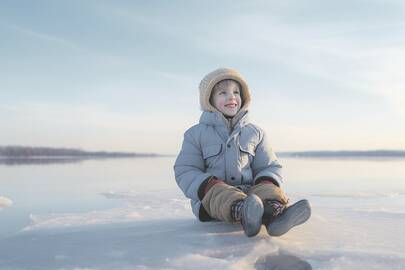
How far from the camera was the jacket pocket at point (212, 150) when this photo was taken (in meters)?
3.14

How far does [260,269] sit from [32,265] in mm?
1178

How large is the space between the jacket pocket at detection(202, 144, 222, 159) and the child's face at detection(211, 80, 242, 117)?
332 mm

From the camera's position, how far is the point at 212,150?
316 centimetres

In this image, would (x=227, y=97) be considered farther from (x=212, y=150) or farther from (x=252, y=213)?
(x=252, y=213)

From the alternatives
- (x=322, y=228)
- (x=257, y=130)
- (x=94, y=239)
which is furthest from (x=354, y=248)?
(x=94, y=239)

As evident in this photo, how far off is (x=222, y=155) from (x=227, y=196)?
1.81 ft

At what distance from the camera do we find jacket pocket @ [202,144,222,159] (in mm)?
3145

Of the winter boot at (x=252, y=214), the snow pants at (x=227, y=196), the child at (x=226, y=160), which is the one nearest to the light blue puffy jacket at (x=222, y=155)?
the child at (x=226, y=160)

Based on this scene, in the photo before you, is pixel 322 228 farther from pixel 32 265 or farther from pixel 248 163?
pixel 32 265

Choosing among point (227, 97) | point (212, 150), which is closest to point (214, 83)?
point (227, 97)

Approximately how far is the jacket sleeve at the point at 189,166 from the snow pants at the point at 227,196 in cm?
18

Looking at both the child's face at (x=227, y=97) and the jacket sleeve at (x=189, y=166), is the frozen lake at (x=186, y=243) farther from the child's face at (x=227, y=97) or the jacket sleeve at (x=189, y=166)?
the child's face at (x=227, y=97)

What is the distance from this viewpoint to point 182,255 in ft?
7.22

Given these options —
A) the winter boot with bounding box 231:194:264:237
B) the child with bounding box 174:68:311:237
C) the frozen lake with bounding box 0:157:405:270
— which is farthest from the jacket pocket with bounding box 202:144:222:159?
the winter boot with bounding box 231:194:264:237
